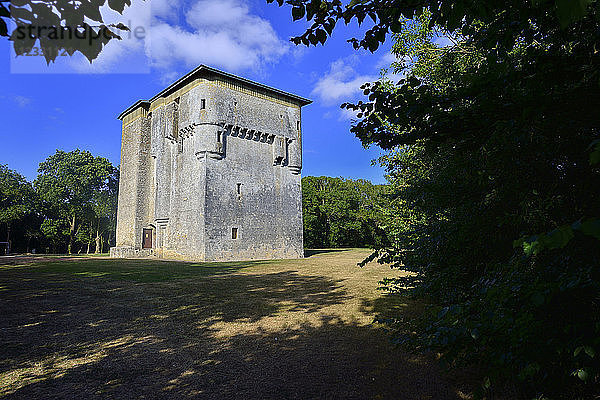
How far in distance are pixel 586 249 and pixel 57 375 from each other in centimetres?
569

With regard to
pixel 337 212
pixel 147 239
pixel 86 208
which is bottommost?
pixel 147 239

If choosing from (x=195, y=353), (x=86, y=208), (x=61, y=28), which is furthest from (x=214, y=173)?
(x=86, y=208)

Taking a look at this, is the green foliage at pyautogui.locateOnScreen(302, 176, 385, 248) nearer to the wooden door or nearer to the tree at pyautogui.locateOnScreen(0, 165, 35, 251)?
the wooden door

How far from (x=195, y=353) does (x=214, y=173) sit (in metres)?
20.8

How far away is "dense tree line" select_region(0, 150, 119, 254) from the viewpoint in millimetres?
39531

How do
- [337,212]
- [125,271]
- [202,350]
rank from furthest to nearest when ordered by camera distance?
[337,212] → [125,271] → [202,350]

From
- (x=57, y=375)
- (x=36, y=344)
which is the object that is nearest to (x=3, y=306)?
(x=36, y=344)

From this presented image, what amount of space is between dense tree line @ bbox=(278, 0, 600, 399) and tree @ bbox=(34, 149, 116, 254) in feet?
157

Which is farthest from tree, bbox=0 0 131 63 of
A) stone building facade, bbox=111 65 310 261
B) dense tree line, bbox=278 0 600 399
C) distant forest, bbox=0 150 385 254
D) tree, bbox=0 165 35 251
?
tree, bbox=0 165 35 251

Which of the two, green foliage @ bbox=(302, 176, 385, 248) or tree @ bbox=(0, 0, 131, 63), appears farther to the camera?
green foliage @ bbox=(302, 176, 385, 248)

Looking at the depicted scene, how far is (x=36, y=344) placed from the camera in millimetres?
5172

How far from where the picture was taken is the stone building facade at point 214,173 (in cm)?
2470

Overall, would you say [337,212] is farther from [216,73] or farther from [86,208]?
[86,208]

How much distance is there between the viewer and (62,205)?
42188mm
